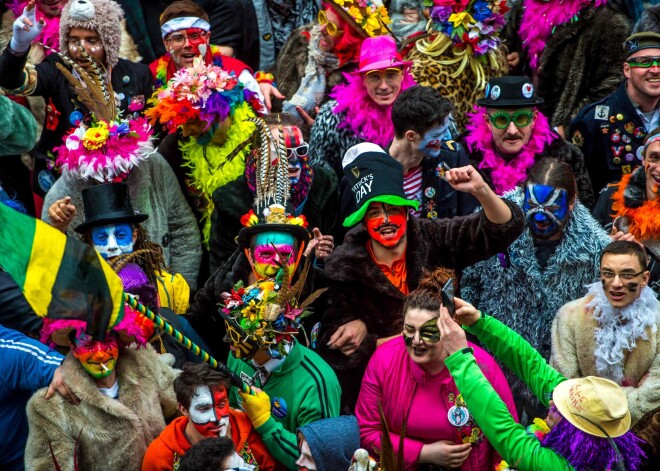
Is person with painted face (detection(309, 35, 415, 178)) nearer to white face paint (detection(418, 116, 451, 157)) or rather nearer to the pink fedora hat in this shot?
the pink fedora hat

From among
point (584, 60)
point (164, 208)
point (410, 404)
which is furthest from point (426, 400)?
point (584, 60)

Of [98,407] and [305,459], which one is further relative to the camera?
[98,407]

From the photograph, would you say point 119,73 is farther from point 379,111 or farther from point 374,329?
point 374,329

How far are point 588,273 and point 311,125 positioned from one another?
2525 millimetres

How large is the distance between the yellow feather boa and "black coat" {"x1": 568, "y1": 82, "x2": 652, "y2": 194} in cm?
237

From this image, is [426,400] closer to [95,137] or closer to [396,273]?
[396,273]

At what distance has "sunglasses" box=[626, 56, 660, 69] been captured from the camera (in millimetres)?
9289

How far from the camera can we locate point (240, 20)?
10961 mm

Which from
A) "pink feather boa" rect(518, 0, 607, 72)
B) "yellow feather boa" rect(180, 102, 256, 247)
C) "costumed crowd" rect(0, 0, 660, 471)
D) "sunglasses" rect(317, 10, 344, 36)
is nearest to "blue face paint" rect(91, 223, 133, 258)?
"costumed crowd" rect(0, 0, 660, 471)

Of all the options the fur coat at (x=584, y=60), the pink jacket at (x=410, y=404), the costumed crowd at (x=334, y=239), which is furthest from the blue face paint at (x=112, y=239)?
the fur coat at (x=584, y=60)

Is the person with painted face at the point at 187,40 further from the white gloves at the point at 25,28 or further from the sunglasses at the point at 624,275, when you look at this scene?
the sunglasses at the point at 624,275

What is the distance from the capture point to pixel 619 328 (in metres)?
7.63

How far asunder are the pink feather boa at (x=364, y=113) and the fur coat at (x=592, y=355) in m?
2.00

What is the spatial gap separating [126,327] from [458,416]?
5.92 ft
